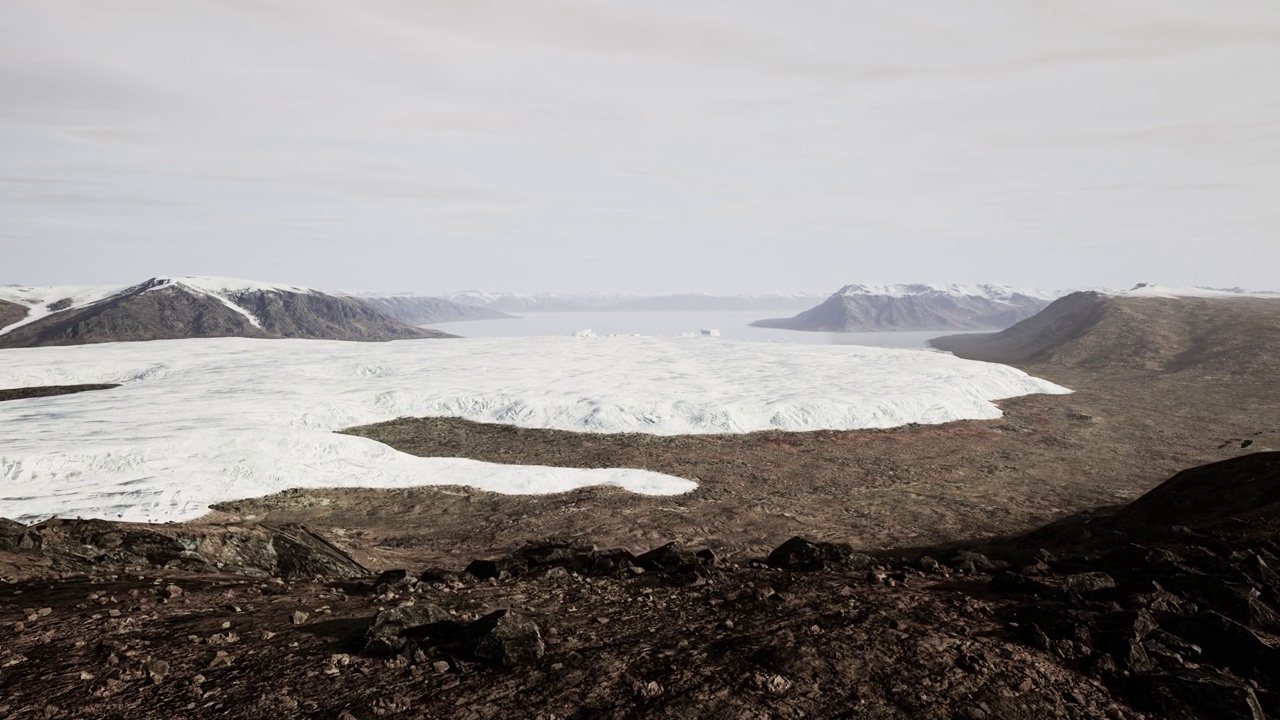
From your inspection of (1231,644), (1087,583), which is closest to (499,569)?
(1087,583)

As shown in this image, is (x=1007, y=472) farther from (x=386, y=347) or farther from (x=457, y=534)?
(x=386, y=347)

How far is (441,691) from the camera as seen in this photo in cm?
727

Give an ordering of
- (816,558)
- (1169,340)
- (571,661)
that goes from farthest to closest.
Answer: (1169,340) → (816,558) → (571,661)

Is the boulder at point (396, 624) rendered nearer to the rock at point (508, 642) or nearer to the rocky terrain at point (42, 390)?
the rock at point (508, 642)

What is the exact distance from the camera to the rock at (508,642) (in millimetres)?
7848

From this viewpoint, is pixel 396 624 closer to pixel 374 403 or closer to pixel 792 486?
pixel 792 486

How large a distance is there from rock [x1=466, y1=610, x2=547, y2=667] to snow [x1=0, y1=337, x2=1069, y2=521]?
17716 mm

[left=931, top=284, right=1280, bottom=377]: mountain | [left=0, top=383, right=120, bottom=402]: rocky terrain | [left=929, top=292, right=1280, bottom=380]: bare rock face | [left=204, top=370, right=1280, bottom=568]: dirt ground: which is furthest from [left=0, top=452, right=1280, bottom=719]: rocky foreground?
[left=931, top=284, right=1280, bottom=377]: mountain

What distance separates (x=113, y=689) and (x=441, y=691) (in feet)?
11.8

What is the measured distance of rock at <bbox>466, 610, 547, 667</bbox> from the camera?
7.85 metres

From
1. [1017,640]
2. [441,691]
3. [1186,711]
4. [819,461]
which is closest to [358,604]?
[441,691]

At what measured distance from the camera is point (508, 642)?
313 inches

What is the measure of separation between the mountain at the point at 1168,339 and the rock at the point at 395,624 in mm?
89557

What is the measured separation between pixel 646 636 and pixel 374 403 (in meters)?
37.0
